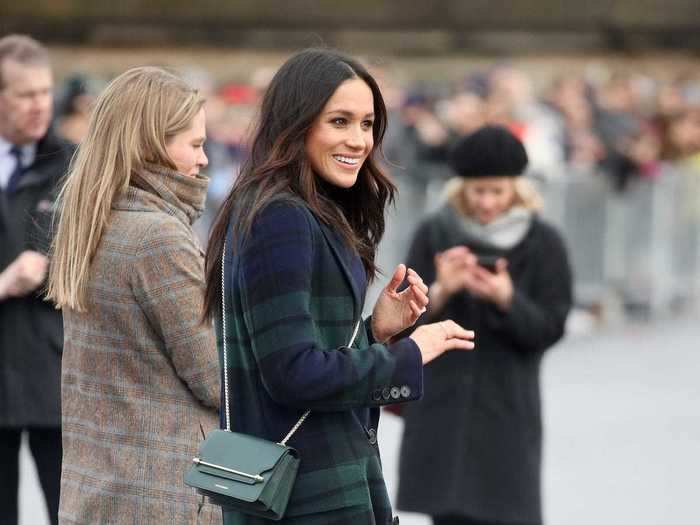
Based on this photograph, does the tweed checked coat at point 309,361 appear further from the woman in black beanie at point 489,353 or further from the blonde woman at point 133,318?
the woman in black beanie at point 489,353

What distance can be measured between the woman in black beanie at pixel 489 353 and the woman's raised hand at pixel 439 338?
1770 millimetres

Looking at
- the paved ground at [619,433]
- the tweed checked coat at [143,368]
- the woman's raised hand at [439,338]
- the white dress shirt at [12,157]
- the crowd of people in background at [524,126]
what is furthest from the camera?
the crowd of people in background at [524,126]

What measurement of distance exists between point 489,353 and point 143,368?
182cm

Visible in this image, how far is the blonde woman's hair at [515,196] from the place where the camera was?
5473 mm

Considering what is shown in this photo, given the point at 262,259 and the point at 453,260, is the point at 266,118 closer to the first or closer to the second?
the point at 262,259

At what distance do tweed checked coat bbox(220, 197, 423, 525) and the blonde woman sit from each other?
0.51m

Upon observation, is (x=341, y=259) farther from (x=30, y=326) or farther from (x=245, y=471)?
(x=30, y=326)

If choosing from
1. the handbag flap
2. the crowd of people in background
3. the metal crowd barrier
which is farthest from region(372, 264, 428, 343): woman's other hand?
the metal crowd barrier

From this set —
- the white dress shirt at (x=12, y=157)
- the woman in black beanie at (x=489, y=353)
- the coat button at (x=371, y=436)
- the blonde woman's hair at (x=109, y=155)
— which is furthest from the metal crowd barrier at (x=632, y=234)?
the coat button at (x=371, y=436)

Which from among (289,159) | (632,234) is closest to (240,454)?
(289,159)

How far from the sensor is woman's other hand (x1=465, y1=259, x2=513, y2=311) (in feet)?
17.1

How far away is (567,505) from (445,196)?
8.10ft

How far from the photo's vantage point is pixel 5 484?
5059 mm

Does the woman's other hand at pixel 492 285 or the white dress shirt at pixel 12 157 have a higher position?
the white dress shirt at pixel 12 157
